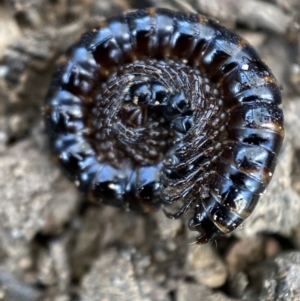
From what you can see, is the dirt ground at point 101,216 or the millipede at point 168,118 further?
the dirt ground at point 101,216

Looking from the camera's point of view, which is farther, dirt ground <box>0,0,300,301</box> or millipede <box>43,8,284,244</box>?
dirt ground <box>0,0,300,301</box>

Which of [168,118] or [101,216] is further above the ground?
[168,118]

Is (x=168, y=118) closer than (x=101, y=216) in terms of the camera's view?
Yes

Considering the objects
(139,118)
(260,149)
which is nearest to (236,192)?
(260,149)

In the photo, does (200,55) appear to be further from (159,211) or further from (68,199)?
(68,199)
